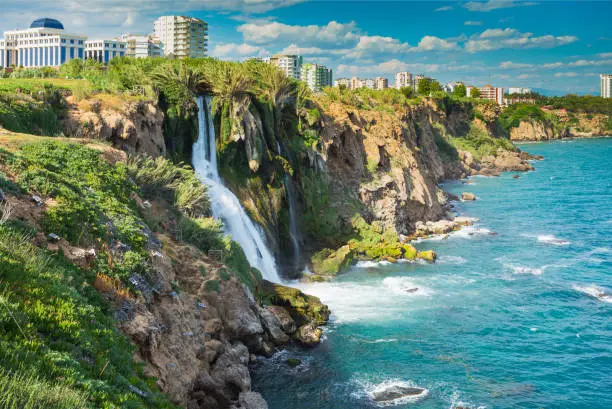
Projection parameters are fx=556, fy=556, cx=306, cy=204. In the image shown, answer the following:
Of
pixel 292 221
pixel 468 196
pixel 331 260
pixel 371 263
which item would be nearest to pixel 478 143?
pixel 468 196

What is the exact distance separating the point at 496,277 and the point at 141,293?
23.5 m

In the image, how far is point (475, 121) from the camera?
99.9 m

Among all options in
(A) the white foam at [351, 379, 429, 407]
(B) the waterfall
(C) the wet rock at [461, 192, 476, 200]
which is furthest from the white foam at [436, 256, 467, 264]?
(C) the wet rock at [461, 192, 476, 200]

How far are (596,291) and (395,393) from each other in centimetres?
1622

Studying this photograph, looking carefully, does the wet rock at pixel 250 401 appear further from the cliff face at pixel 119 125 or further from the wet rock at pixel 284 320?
the cliff face at pixel 119 125

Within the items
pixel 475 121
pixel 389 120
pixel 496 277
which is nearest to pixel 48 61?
pixel 475 121

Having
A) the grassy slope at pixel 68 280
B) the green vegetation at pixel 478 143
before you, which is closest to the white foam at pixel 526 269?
the grassy slope at pixel 68 280

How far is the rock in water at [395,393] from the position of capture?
58.4 feet

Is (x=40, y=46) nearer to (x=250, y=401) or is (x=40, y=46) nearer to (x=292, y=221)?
(x=292, y=221)

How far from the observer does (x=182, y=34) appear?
126m

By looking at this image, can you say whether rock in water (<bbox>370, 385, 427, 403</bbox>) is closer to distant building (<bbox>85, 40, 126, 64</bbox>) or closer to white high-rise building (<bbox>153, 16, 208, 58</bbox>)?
white high-rise building (<bbox>153, 16, 208, 58</bbox>)

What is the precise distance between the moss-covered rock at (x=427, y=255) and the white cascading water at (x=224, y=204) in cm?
1024

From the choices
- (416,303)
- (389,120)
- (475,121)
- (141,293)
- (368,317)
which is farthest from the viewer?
(475,121)

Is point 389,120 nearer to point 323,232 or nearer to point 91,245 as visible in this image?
point 323,232
